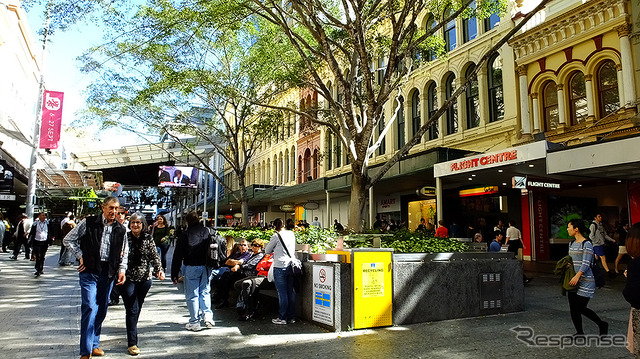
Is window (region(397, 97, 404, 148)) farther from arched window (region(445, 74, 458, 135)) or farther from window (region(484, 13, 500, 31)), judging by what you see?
window (region(484, 13, 500, 31))

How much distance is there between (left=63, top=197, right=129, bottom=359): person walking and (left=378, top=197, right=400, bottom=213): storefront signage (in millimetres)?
21015

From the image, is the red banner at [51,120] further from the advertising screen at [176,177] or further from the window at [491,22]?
the window at [491,22]

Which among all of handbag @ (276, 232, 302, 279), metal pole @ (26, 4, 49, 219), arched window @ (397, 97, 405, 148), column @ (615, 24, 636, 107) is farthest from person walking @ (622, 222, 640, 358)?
metal pole @ (26, 4, 49, 219)

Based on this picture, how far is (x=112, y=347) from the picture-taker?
590cm

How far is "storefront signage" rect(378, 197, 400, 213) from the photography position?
25594mm

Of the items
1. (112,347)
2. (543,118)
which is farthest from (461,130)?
(112,347)

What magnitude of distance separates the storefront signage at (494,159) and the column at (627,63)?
4.17 m

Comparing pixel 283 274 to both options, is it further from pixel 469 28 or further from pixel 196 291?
pixel 469 28

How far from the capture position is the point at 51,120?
22812 mm

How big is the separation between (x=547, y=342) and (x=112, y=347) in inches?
215

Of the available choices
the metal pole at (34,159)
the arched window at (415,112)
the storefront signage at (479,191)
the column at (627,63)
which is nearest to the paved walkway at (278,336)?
the column at (627,63)

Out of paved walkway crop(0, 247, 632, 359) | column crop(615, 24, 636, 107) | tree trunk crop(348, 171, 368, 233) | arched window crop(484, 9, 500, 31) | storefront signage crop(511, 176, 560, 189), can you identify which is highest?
arched window crop(484, 9, 500, 31)

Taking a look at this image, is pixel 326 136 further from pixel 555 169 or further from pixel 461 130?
pixel 555 169

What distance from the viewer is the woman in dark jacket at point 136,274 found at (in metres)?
5.61
